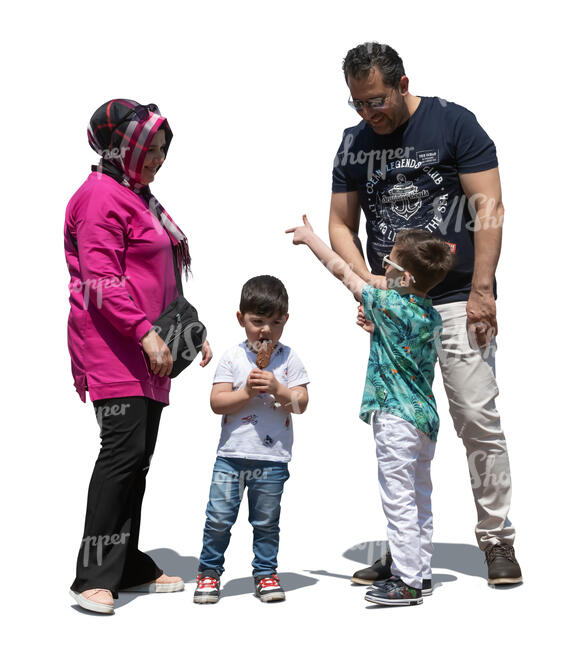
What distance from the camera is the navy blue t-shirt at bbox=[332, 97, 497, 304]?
19.6ft

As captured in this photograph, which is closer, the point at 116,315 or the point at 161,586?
the point at 116,315

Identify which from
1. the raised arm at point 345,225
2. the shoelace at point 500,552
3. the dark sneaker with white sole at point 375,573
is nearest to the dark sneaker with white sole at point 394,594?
the dark sneaker with white sole at point 375,573

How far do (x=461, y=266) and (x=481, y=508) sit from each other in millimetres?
1369

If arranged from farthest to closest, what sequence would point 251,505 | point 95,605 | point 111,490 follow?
point 251,505
point 111,490
point 95,605

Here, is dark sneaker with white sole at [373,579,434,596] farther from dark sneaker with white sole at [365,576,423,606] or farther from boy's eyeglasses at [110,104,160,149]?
boy's eyeglasses at [110,104,160,149]

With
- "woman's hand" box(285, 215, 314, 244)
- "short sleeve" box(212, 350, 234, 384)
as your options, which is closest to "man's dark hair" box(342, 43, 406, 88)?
"woman's hand" box(285, 215, 314, 244)

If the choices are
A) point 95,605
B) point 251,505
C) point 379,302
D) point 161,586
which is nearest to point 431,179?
point 379,302

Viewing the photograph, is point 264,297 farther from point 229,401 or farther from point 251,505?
point 251,505

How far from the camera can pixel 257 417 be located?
5.64 meters

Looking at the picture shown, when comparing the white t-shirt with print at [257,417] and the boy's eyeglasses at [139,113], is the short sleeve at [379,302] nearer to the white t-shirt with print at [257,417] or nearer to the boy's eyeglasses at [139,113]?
the white t-shirt with print at [257,417]

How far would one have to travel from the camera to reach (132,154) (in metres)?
5.68

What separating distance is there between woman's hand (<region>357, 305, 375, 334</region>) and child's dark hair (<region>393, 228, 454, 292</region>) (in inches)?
12.3

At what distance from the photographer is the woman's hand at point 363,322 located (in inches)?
224

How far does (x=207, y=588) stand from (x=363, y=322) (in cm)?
157
